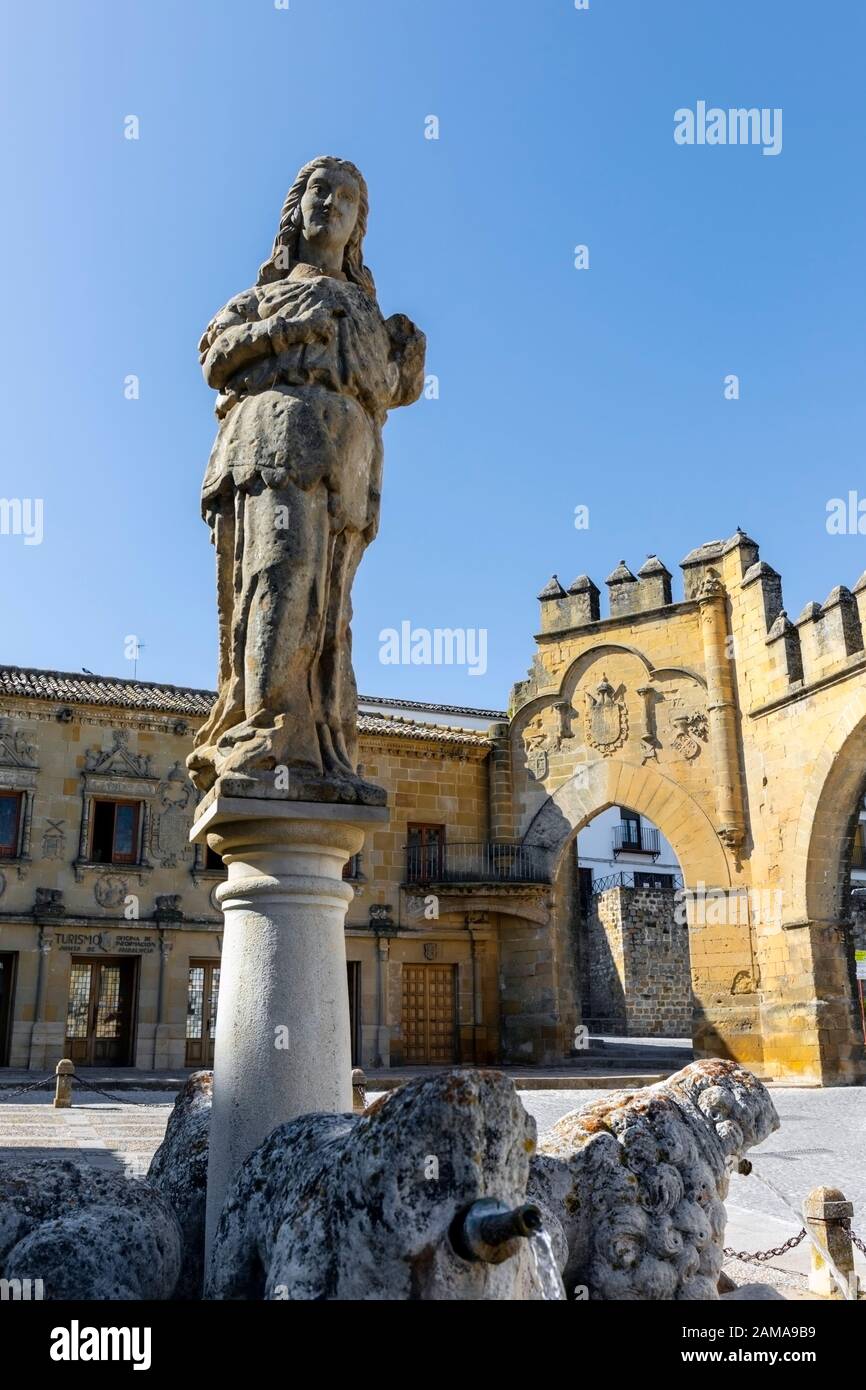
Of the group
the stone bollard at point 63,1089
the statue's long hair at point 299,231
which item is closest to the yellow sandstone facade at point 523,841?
the stone bollard at point 63,1089

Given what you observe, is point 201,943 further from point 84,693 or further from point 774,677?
point 774,677

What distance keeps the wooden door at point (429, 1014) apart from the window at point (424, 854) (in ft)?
5.64

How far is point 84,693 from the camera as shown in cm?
1942

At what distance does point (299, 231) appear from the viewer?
4.02 meters

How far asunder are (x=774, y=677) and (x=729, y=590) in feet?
7.44

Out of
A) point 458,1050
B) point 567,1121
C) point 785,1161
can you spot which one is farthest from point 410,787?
point 567,1121

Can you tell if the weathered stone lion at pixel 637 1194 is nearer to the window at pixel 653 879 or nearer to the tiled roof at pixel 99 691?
the tiled roof at pixel 99 691

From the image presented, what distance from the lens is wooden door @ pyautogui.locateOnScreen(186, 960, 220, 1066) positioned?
1853cm

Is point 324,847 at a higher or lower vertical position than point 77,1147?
higher

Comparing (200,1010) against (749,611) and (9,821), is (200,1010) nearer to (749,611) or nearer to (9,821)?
(9,821)

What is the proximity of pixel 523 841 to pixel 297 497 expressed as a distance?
717 inches

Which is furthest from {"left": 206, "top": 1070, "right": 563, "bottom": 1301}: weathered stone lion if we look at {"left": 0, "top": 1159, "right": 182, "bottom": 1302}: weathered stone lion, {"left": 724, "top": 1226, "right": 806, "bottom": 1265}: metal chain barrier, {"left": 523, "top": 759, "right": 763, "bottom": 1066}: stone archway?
{"left": 523, "top": 759, "right": 763, "bottom": 1066}: stone archway

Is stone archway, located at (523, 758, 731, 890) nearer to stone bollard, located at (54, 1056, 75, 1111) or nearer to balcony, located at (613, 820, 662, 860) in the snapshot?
stone bollard, located at (54, 1056, 75, 1111)

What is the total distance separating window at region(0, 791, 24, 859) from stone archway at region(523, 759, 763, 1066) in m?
9.39
